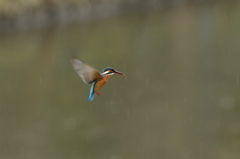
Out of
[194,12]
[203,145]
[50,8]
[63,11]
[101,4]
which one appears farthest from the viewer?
[194,12]

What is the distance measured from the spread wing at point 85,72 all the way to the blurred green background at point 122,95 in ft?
→ 35.5

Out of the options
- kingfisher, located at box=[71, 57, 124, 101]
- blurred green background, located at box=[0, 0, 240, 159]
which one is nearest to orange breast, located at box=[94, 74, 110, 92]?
kingfisher, located at box=[71, 57, 124, 101]

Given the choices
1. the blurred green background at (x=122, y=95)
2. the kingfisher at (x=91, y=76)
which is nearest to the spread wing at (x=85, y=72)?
the kingfisher at (x=91, y=76)

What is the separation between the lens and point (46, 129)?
15.0 m

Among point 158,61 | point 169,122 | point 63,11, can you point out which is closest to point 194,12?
point 63,11

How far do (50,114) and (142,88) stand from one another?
370 cm

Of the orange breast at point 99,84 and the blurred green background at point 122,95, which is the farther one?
the blurred green background at point 122,95

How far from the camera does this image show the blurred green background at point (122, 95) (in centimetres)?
1377

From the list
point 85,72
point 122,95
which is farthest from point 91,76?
point 122,95

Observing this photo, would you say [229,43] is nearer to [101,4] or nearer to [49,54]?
[49,54]

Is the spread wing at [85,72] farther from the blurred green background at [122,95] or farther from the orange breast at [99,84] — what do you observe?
the blurred green background at [122,95]

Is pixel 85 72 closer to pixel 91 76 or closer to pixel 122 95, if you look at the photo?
pixel 91 76

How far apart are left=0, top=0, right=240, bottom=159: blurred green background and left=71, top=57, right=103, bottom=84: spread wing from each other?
1081 cm

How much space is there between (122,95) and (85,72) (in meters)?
16.0
